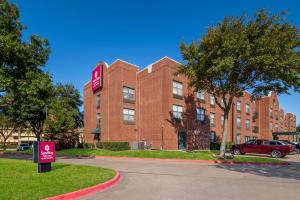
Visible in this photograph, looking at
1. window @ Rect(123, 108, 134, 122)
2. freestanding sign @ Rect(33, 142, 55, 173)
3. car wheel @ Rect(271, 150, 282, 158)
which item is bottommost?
car wheel @ Rect(271, 150, 282, 158)

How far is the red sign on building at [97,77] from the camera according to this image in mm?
41259

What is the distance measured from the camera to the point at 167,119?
1342 inches

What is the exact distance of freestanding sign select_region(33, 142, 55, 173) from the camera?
12.3 m

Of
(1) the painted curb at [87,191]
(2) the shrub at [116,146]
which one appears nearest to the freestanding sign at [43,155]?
(1) the painted curb at [87,191]

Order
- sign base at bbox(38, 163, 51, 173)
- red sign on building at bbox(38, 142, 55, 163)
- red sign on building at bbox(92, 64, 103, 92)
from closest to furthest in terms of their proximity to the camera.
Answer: sign base at bbox(38, 163, 51, 173)
red sign on building at bbox(38, 142, 55, 163)
red sign on building at bbox(92, 64, 103, 92)

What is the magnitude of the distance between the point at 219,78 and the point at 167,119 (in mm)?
11533

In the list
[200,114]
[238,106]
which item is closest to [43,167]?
[200,114]

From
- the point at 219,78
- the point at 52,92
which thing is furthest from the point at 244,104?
the point at 52,92

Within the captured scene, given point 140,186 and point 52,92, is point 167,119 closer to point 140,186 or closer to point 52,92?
point 52,92

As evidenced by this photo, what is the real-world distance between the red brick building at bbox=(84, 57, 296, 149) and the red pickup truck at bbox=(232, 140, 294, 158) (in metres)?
8.37

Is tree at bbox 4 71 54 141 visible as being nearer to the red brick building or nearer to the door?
the red brick building

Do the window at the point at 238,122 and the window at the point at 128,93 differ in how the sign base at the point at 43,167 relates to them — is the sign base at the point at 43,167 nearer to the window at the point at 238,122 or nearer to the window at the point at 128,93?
the window at the point at 128,93

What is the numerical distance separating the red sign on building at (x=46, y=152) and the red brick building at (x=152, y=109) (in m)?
21.6

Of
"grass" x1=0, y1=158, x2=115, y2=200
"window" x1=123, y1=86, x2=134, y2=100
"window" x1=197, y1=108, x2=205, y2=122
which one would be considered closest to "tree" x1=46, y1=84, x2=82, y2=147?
"window" x1=123, y1=86, x2=134, y2=100
